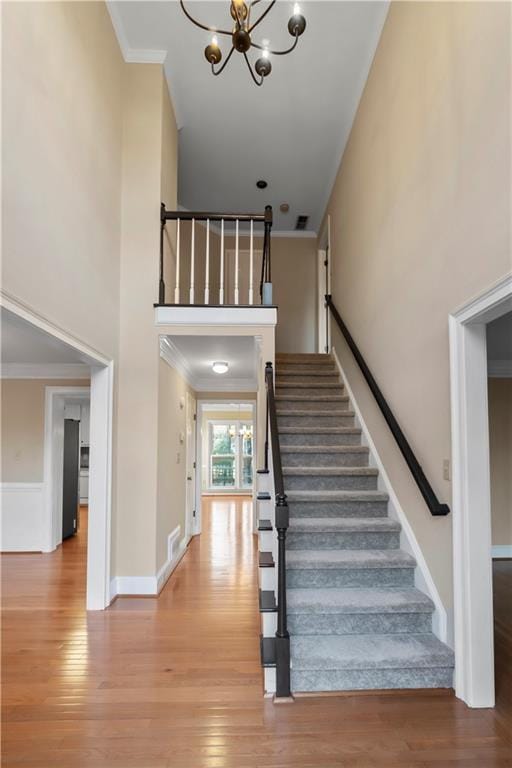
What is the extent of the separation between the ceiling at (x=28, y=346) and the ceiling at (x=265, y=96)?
2932mm

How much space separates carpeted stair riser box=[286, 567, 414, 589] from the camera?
2922mm

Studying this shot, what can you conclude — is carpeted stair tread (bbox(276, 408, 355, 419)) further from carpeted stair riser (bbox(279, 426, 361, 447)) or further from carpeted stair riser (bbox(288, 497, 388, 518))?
carpeted stair riser (bbox(288, 497, 388, 518))

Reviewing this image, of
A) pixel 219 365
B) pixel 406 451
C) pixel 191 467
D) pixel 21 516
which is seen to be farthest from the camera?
pixel 191 467

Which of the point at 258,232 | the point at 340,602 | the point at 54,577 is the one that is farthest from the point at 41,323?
the point at 258,232

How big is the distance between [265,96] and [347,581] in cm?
491

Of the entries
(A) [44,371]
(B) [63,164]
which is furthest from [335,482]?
(A) [44,371]

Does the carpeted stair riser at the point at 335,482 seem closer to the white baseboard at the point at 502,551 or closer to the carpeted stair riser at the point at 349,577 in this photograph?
the carpeted stair riser at the point at 349,577

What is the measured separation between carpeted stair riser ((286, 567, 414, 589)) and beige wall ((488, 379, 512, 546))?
3.05m

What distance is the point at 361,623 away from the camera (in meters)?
2.65

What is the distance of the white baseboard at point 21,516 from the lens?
5668mm

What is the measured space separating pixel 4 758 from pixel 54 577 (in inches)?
114

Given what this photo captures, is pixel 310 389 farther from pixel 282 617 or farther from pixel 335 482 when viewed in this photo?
pixel 282 617

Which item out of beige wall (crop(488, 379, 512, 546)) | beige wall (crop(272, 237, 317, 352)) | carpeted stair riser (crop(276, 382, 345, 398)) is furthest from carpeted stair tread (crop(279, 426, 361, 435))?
beige wall (crop(272, 237, 317, 352))

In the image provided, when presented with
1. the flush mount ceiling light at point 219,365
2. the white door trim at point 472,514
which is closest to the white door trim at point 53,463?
the flush mount ceiling light at point 219,365
